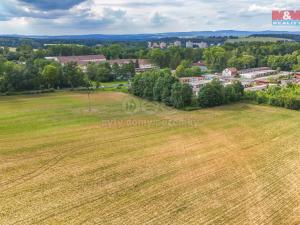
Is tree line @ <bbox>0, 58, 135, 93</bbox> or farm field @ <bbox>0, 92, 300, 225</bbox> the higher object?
tree line @ <bbox>0, 58, 135, 93</bbox>

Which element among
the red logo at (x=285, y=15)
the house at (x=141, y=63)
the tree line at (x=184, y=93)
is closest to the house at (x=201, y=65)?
the house at (x=141, y=63)

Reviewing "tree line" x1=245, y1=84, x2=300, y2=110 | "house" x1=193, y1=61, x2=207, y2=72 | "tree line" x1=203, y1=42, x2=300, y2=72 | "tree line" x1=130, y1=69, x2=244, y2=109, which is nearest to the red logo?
"tree line" x1=245, y1=84, x2=300, y2=110

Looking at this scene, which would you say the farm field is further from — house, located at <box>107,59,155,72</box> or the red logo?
house, located at <box>107,59,155,72</box>

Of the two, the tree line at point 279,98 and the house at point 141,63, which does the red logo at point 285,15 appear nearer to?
the tree line at point 279,98

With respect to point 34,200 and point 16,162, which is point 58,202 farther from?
point 16,162

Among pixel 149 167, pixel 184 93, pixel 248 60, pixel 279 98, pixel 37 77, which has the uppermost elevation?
pixel 248 60

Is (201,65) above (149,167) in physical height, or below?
above

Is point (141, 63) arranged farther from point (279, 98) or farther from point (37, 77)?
point (279, 98)

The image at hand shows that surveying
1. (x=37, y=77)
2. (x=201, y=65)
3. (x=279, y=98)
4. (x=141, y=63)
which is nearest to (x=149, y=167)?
(x=279, y=98)
